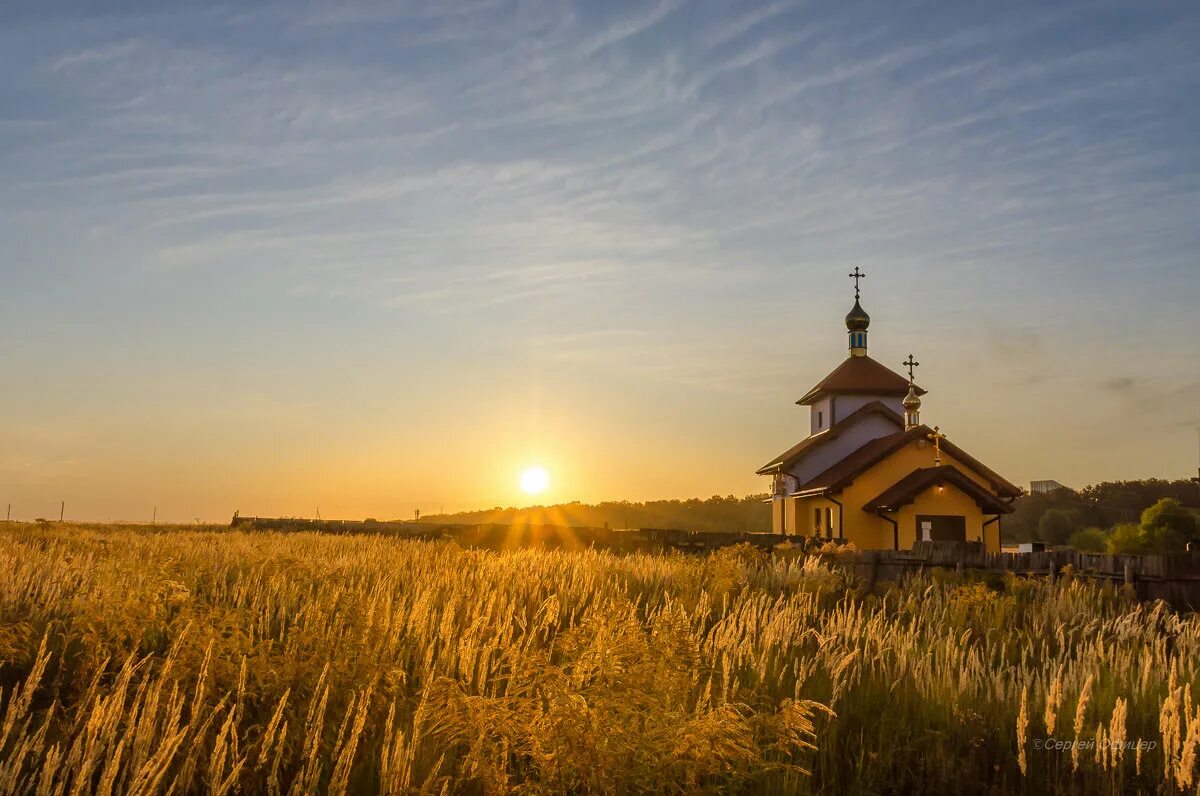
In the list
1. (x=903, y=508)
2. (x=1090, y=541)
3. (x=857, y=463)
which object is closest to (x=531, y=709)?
(x=903, y=508)

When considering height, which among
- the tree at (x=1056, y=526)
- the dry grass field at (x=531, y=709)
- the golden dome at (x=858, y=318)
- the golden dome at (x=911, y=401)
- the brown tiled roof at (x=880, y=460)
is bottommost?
the dry grass field at (x=531, y=709)

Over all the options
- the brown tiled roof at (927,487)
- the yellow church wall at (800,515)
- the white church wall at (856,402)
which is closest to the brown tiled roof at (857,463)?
the yellow church wall at (800,515)

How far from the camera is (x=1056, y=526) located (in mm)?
56844

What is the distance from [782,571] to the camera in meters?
15.6

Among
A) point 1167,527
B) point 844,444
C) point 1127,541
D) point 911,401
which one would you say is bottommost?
point 1127,541

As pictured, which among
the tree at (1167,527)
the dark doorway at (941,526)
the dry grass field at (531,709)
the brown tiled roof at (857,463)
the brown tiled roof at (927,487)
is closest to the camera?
the dry grass field at (531,709)

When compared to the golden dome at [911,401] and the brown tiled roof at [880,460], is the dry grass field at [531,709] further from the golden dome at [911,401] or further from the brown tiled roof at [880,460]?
the golden dome at [911,401]

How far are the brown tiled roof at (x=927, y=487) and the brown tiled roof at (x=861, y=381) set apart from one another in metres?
7.44

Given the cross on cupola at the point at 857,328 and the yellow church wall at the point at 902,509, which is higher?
the cross on cupola at the point at 857,328

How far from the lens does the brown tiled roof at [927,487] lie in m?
33.8

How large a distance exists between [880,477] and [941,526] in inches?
110

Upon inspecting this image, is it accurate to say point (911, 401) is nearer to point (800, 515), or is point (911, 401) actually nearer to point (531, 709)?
point (800, 515)

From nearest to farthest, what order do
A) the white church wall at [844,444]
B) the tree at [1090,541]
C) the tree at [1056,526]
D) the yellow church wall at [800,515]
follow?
the yellow church wall at [800,515] < the white church wall at [844,444] < the tree at [1090,541] < the tree at [1056,526]

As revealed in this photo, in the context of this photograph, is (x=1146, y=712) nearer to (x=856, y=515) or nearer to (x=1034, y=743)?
(x=1034, y=743)
